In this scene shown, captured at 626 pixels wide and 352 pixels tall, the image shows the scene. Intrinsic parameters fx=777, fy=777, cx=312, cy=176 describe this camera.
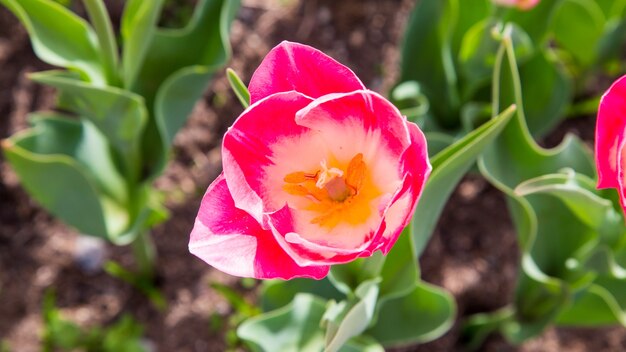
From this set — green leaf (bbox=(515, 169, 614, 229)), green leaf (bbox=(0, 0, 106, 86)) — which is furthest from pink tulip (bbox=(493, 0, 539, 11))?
green leaf (bbox=(0, 0, 106, 86))

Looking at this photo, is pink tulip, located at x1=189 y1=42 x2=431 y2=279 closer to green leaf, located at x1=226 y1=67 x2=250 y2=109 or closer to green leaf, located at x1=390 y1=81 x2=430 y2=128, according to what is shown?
green leaf, located at x1=226 y1=67 x2=250 y2=109

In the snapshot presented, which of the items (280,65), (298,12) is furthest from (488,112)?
(280,65)

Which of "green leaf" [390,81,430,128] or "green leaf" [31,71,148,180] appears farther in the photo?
"green leaf" [390,81,430,128]

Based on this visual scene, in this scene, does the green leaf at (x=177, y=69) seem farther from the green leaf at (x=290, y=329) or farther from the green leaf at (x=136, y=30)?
the green leaf at (x=290, y=329)

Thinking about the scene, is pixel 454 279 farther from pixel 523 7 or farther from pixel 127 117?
pixel 127 117

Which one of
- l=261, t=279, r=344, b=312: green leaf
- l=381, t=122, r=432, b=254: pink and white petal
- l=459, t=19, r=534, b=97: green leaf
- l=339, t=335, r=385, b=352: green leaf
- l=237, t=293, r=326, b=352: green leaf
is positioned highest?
l=381, t=122, r=432, b=254: pink and white petal
